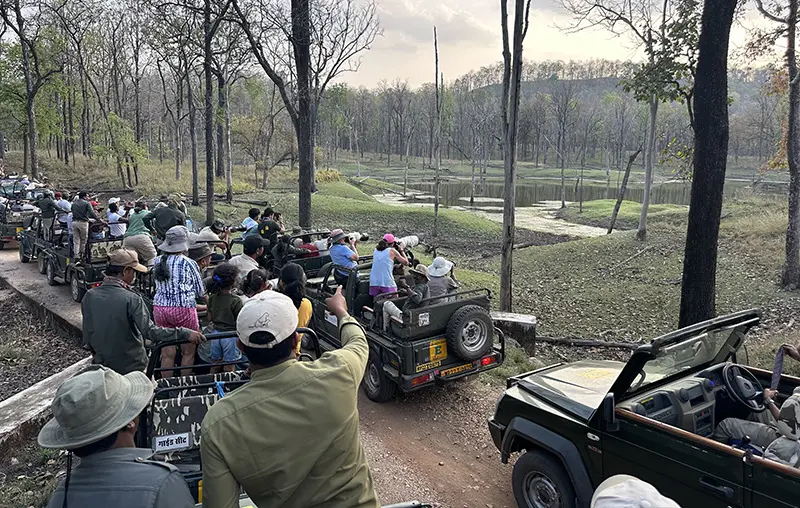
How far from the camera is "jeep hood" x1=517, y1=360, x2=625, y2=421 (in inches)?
179

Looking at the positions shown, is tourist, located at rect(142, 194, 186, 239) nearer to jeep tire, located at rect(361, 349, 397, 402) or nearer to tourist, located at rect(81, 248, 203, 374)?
jeep tire, located at rect(361, 349, 397, 402)

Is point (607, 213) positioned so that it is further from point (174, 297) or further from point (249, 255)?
point (174, 297)

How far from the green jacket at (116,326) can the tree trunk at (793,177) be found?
47.4 ft

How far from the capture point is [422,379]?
681 cm

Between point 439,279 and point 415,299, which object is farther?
point 439,279

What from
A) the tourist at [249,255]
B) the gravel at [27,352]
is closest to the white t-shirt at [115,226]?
the gravel at [27,352]

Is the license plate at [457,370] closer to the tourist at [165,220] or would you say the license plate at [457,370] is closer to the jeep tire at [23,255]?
the tourist at [165,220]

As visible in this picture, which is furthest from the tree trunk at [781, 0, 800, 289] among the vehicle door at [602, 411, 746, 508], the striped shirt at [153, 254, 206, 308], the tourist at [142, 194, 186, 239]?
the tourist at [142, 194, 186, 239]

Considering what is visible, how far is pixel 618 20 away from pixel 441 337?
1620 cm

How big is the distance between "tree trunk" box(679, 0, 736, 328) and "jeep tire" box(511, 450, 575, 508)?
4.63 m

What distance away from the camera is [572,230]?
28422mm

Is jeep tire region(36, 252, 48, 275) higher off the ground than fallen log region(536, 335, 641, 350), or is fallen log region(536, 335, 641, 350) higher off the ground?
jeep tire region(36, 252, 48, 275)

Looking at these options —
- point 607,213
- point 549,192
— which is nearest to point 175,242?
point 607,213

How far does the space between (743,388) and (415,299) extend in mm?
3617
